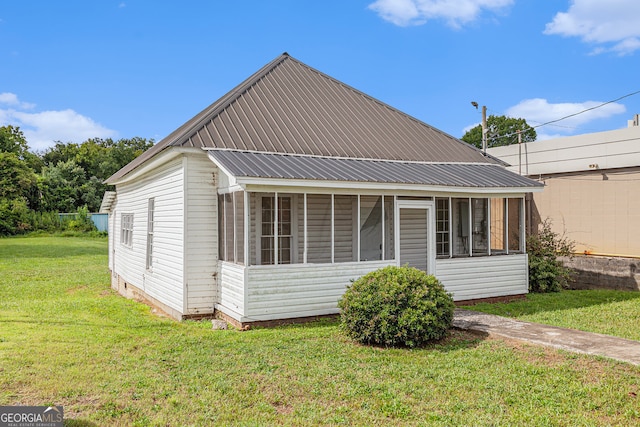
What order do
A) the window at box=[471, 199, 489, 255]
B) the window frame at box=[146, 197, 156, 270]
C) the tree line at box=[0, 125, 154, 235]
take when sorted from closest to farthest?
the window frame at box=[146, 197, 156, 270], the window at box=[471, 199, 489, 255], the tree line at box=[0, 125, 154, 235]

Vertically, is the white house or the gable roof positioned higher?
the gable roof

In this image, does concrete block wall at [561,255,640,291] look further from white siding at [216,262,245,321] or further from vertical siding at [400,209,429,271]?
white siding at [216,262,245,321]

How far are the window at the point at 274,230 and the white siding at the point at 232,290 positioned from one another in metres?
0.80

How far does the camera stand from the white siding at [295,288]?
28.7 feet

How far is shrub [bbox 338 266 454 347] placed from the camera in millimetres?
7473

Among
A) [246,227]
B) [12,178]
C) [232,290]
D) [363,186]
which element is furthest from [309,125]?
[12,178]

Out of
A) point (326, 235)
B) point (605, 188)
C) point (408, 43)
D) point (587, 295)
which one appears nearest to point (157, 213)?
point (326, 235)

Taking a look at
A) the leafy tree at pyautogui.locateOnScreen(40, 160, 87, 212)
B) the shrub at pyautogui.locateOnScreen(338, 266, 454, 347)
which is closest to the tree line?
the leafy tree at pyautogui.locateOnScreen(40, 160, 87, 212)

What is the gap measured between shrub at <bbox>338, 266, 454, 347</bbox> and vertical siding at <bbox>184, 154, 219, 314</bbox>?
3.11 m

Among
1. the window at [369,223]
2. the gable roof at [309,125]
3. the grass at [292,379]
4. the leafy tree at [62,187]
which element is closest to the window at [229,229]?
the gable roof at [309,125]

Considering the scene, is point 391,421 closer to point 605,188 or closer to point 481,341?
point 481,341

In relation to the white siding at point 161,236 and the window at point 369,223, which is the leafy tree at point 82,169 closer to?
the white siding at point 161,236

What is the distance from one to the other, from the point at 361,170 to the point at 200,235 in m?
3.50

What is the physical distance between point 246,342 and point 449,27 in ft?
37.3
